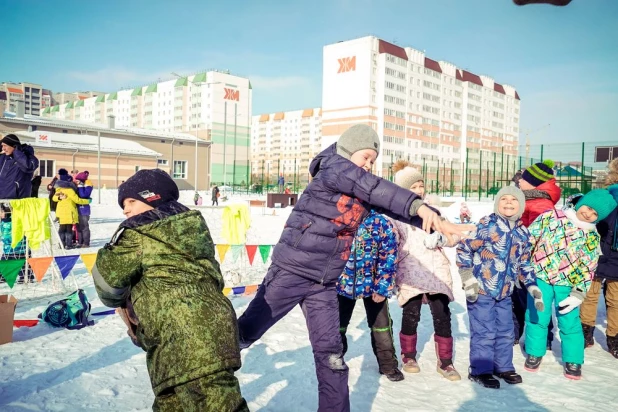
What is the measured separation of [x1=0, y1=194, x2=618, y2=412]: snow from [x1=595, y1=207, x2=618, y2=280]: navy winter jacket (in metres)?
0.89

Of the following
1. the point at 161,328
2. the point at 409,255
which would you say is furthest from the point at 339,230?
the point at 409,255

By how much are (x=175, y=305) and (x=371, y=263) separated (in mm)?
2238

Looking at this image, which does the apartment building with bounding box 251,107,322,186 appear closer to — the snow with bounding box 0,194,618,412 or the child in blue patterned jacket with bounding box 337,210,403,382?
the snow with bounding box 0,194,618,412

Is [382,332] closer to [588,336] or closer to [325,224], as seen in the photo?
[325,224]

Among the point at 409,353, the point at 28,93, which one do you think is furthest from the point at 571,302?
the point at 28,93

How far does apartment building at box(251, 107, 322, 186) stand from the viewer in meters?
142

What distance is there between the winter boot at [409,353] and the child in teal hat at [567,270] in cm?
114

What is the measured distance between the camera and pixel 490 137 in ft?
352

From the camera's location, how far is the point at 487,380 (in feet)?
13.8

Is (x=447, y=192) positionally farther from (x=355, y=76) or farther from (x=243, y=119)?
(x=243, y=119)

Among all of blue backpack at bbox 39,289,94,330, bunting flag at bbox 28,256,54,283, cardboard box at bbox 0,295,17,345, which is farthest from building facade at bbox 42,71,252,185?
cardboard box at bbox 0,295,17,345

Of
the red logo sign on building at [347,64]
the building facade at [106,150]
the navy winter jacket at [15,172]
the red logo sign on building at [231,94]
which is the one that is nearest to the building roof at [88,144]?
the building facade at [106,150]

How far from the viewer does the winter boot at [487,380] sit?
4145mm

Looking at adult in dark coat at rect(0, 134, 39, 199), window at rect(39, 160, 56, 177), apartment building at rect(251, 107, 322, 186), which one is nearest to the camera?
adult in dark coat at rect(0, 134, 39, 199)
